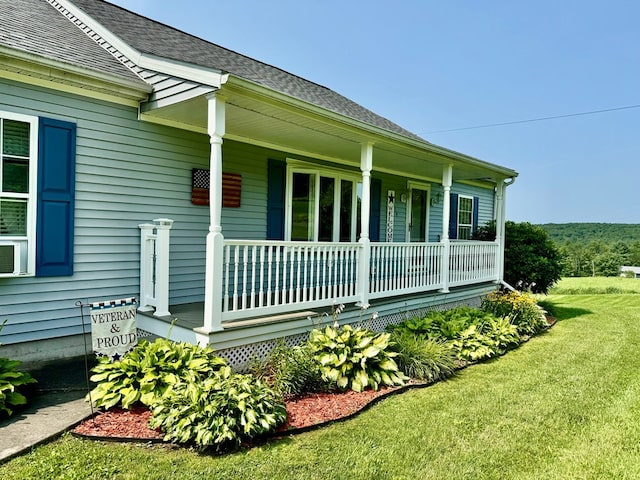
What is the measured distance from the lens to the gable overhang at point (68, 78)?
170 inches

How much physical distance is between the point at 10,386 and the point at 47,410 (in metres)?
0.35

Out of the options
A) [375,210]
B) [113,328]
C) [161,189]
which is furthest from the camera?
[375,210]

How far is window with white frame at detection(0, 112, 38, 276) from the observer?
4402mm

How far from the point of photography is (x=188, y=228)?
6125mm

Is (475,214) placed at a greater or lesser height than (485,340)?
greater

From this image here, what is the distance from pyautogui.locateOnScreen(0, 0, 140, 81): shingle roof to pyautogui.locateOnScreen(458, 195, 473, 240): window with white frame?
386 inches

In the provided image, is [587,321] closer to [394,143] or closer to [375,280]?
[375,280]

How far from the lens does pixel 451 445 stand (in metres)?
3.47

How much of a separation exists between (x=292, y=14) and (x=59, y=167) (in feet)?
39.3

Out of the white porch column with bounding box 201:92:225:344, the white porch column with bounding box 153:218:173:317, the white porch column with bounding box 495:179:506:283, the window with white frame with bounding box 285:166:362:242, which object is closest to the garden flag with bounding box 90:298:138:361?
the white porch column with bounding box 201:92:225:344

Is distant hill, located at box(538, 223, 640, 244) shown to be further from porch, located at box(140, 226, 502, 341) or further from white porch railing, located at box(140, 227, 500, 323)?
porch, located at box(140, 226, 502, 341)

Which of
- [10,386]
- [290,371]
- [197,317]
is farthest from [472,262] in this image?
[10,386]

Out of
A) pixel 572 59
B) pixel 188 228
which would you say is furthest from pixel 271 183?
pixel 572 59

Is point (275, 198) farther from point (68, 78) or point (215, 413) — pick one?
point (215, 413)
